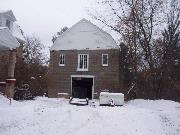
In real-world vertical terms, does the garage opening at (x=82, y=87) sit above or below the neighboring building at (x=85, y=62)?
below

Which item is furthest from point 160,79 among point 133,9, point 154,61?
point 133,9

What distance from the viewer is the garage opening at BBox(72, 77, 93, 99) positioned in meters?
36.9

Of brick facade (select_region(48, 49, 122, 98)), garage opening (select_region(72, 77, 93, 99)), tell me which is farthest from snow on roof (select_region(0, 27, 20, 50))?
garage opening (select_region(72, 77, 93, 99))

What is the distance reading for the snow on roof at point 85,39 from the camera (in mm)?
36812

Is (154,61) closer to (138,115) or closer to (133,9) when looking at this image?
(133,9)

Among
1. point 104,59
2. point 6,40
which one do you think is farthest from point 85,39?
point 6,40

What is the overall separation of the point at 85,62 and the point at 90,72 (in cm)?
137

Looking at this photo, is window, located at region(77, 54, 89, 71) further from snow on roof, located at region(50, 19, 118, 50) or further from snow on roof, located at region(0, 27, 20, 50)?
snow on roof, located at region(0, 27, 20, 50)

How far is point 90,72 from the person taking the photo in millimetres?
36375

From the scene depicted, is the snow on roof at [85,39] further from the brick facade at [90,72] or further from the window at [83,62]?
the window at [83,62]

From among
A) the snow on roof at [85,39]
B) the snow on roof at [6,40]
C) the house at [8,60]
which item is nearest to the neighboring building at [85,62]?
the snow on roof at [85,39]

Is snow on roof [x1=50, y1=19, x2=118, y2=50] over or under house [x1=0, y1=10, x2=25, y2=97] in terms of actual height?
over

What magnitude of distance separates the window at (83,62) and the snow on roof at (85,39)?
953mm

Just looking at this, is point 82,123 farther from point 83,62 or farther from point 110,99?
point 83,62
